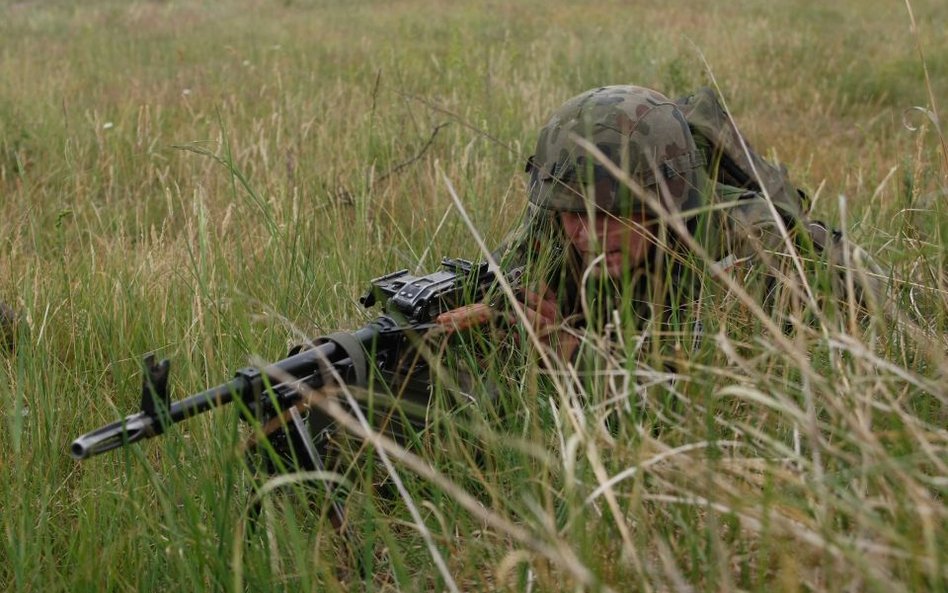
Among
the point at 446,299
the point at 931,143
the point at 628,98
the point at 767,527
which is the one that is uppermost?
the point at 628,98

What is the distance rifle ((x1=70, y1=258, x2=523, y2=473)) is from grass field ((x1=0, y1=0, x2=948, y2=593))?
111mm

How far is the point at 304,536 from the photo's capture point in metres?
2.00

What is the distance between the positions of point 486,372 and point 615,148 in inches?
35.4

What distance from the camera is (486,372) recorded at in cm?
230

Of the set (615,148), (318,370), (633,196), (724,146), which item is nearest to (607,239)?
(633,196)

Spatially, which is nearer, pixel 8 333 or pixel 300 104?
pixel 8 333

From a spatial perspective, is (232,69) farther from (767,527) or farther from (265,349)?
(767,527)

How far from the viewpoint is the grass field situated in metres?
1.35

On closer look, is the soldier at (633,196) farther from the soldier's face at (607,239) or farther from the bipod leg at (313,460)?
the bipod leg at (313,460)

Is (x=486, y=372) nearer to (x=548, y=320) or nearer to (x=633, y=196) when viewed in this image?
(x=548, y=320)

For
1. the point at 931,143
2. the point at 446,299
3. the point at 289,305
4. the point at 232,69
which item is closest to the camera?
the point at 446,299

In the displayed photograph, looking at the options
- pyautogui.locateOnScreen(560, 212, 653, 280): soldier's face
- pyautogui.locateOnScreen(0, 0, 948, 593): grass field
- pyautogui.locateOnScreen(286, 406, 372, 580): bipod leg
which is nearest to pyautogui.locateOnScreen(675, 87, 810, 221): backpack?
pyautogui.locateOnScreen(0, 0, 948, 593): grass field

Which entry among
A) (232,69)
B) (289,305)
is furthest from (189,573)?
(232,69)

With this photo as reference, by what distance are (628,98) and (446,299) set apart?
3.20ft
